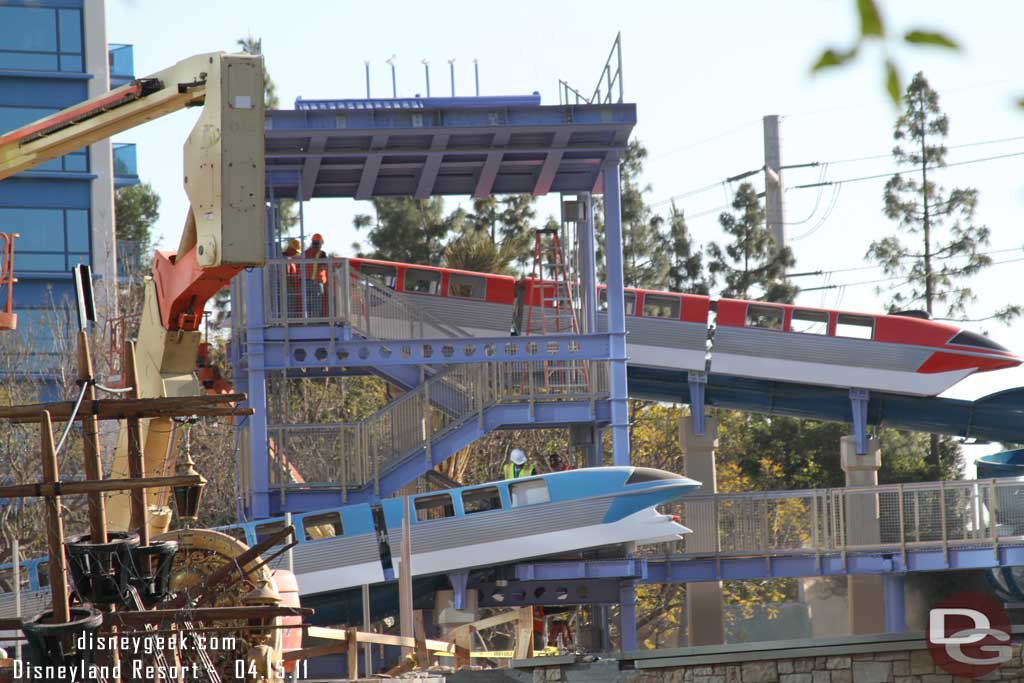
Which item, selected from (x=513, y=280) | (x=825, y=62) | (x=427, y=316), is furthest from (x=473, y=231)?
(x=825, y=62)

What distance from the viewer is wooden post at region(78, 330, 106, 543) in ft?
49.7

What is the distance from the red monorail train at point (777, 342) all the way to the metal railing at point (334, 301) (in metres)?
6.02

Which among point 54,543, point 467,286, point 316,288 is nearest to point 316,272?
point 316,288

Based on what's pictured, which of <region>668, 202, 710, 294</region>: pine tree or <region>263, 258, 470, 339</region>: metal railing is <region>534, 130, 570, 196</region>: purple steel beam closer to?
<region>263, 258, 470, 339</region>: metal railing

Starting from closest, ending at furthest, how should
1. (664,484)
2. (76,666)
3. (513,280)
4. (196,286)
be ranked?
(76,666) < (196,286) < (664,484) < (513,280)

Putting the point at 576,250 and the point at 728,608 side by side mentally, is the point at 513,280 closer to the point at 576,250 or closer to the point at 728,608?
the point at 576,250

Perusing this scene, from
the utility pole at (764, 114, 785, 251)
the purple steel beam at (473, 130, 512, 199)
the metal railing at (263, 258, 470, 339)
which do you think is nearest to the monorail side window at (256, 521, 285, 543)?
the metal railing at (263, 258, 470, 339)

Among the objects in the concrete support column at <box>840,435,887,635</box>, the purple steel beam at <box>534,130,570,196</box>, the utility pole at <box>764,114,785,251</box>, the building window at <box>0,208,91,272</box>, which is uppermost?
the utility pole at <box>764,114,785,251</box>

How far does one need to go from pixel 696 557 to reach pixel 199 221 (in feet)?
63.8

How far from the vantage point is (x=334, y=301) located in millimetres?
30906

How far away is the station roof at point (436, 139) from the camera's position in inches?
1214

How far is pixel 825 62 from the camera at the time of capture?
14.0ft

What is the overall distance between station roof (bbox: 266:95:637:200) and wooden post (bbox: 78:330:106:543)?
15683 mm

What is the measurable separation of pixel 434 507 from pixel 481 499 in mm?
857
